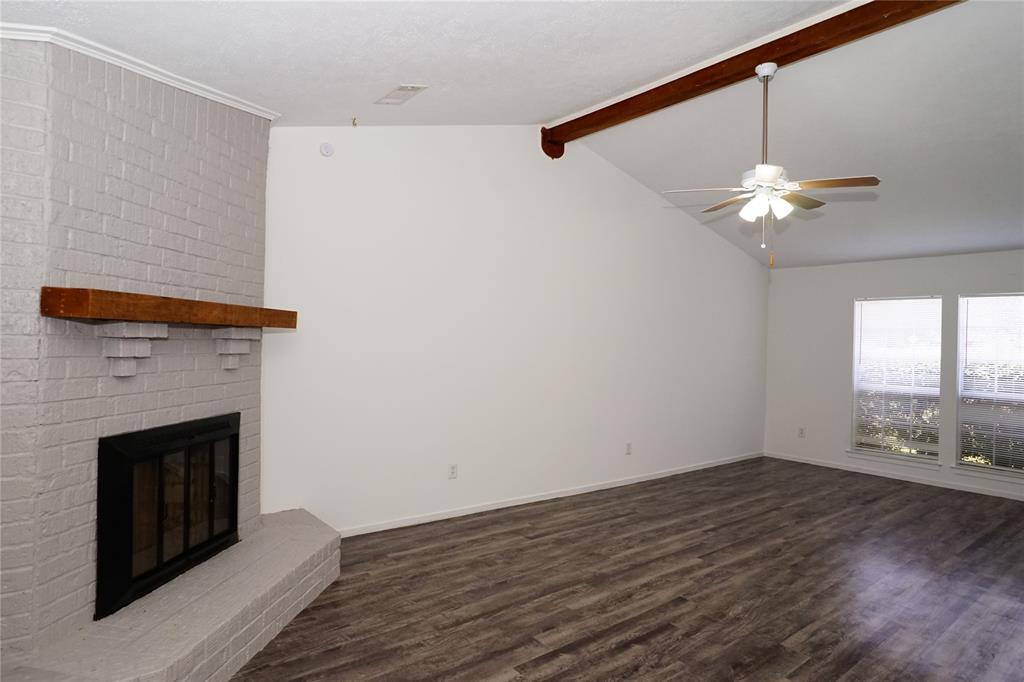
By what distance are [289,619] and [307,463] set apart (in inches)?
51.4

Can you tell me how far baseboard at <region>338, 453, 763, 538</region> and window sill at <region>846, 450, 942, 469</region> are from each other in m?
1.60

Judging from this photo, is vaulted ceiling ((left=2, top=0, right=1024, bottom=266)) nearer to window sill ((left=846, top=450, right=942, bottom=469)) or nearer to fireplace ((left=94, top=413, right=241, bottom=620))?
fireplace ((left=94, top=413, right=241, bottom=620))

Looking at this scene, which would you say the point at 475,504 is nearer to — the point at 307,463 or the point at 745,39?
the point at 307,463

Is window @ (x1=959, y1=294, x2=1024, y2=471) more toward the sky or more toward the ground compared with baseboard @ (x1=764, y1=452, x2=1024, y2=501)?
more toward the sky

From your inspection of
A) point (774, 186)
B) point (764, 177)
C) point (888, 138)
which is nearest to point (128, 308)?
point (764, 177)

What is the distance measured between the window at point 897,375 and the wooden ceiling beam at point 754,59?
435 centimetres

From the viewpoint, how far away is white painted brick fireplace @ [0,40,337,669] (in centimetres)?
238

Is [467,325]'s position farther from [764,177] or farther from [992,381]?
[992,381]

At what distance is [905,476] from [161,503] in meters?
7.43

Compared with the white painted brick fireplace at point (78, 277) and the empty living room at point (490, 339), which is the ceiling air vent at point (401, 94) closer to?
the empty living room at point (490, 339)

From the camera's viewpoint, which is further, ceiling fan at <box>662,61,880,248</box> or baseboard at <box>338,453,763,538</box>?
baseboard at <box>338,453,763,538</box>

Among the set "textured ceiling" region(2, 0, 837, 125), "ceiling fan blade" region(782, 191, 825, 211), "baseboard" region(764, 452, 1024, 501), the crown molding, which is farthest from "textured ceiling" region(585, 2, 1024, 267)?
the crown molding

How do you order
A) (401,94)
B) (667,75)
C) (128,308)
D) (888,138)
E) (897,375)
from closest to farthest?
1. (128,308)
2. (401,94)
3. (667,75)
4. (888,138)
5. (897,375)

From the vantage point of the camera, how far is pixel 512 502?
5414mm
